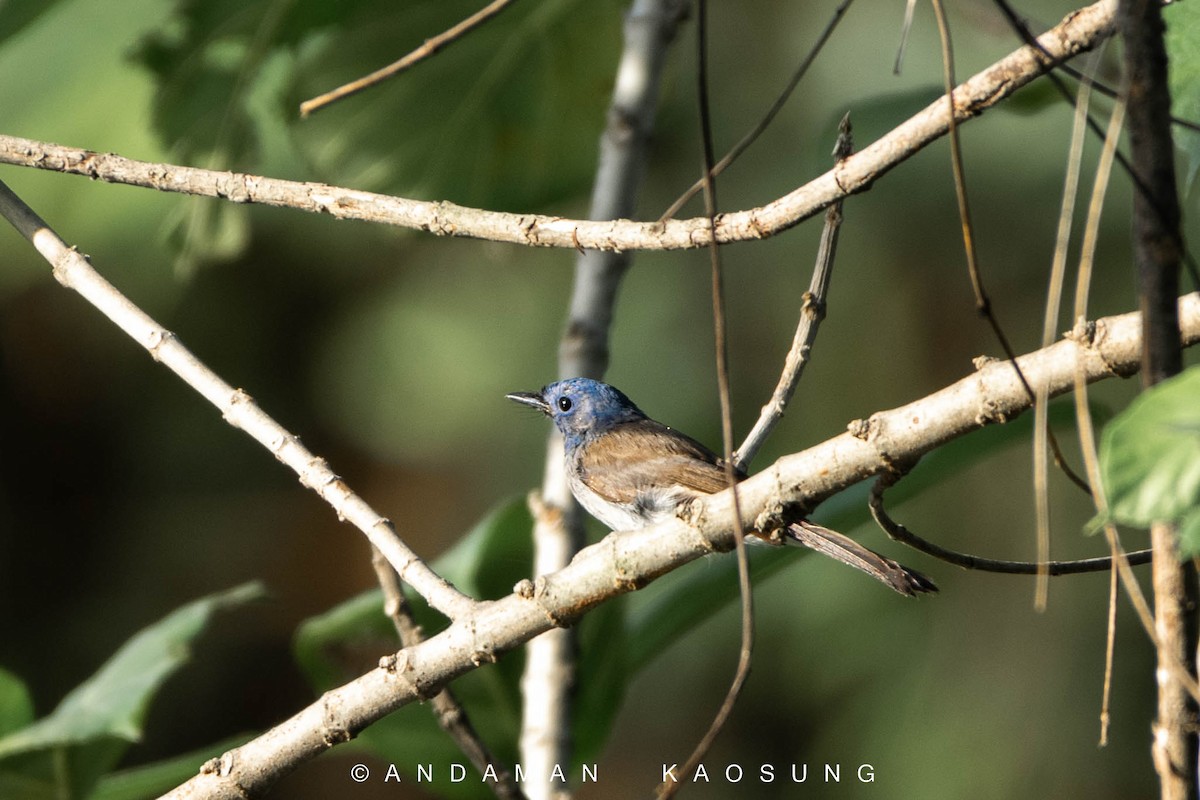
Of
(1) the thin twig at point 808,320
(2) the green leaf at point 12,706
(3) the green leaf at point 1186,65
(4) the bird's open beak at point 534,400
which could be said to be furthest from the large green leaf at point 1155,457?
(4) the bird's open beak at point 534,400

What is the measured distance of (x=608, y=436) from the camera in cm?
351

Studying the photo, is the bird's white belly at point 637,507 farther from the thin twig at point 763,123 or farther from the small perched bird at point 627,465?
the thin twig at point 763,123

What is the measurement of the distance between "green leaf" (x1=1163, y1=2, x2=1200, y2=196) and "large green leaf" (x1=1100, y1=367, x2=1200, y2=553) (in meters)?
1.07

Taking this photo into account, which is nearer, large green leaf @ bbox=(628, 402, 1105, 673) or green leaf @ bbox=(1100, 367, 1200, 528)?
green leaf @ bbox=(1100, 367, 1200, 528)

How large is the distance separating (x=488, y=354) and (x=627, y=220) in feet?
12.1

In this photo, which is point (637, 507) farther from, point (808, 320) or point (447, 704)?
point (808, 320)

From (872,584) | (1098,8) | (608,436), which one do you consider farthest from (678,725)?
(1098,8)

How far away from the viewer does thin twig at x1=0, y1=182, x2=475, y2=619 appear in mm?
1666

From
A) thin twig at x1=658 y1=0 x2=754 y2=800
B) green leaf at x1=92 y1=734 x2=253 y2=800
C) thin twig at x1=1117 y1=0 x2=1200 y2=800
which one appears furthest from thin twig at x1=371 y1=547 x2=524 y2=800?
thin twig at x1=1117 y1=0 x2=1200 y2=800

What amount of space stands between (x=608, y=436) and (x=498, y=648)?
199cm

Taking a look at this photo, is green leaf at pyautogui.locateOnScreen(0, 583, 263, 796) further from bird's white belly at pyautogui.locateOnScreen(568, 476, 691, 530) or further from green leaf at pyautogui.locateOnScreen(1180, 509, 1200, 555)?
green leaf at pyautogui.locateOnScreen(1180, 509, 1200, 555)

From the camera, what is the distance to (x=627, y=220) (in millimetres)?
1513

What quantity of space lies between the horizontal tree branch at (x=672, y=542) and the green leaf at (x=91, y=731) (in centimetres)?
88

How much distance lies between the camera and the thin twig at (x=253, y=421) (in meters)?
1.67
